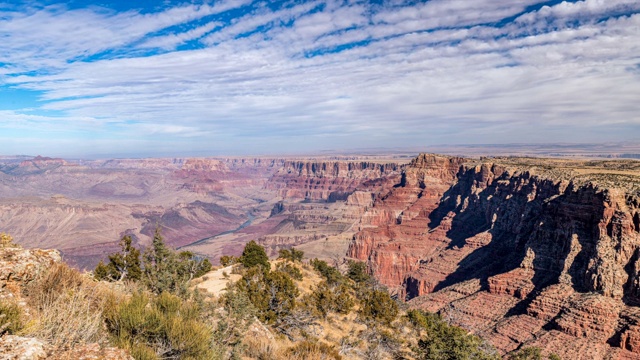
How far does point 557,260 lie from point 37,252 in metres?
55.8

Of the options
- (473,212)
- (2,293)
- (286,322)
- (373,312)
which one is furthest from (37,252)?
(473,212)

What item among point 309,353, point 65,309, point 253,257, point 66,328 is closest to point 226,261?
point 253,257

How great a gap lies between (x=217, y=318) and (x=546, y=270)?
156ft

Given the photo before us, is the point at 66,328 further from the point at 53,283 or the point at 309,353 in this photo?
the point at 309,353

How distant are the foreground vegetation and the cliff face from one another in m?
8.93

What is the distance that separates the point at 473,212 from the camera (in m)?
99.8

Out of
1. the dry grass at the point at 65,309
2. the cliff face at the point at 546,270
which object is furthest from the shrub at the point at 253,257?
the dry grass at the point at 65,309

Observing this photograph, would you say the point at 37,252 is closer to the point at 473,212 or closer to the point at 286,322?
the point at 286,322

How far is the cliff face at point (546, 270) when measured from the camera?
38469mm

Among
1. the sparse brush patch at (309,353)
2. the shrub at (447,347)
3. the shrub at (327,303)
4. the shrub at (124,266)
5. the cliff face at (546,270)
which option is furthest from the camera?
the cliff face at (546,270)

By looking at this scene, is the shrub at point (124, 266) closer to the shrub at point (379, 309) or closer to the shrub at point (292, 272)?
the shrub at point (292, 272)

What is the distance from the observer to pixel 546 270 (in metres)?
49.3

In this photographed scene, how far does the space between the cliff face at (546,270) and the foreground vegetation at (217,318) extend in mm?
8932

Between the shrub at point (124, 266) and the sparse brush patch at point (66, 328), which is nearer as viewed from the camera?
the sparse brush patch at point (66, 328)
